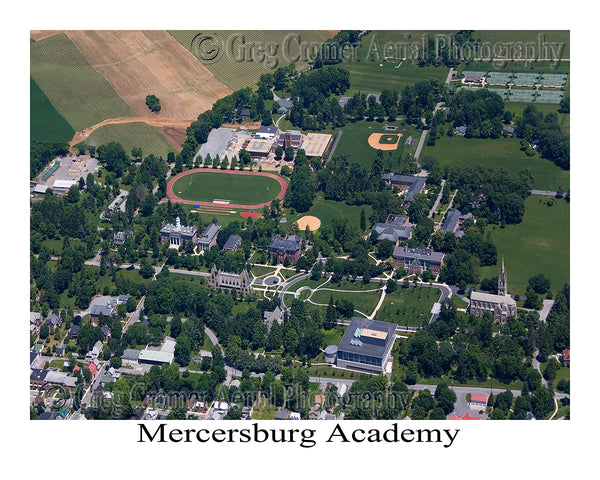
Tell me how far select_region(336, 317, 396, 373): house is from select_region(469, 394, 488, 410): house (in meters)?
17.0

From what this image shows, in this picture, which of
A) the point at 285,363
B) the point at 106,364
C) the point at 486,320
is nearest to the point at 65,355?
the point at 106,364

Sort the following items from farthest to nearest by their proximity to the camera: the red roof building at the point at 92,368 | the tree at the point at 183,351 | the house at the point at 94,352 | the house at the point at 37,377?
the house at the point at 94,352 < the tree at the point at 183,351 < the red roof building at the point at 92,368 < the house at the point at 37,377

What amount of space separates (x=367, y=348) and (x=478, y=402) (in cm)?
2162

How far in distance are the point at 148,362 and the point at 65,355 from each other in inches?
607

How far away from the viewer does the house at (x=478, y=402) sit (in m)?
183

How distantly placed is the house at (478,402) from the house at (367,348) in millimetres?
17032

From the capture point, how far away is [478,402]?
183m

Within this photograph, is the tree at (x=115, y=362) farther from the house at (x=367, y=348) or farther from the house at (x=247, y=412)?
the house at (x=367, y=348)

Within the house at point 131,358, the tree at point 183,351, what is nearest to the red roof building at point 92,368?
the house at point 131,358

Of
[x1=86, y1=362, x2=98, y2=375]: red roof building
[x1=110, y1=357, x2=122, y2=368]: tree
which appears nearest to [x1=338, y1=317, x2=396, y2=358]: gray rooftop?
[x1=110, y1=357, x2=122, y2=368]: tree

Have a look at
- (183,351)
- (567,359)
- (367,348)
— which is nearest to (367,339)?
(367,348)

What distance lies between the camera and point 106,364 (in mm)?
196625

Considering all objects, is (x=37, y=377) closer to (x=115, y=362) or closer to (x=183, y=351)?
(x=115, y=362)
